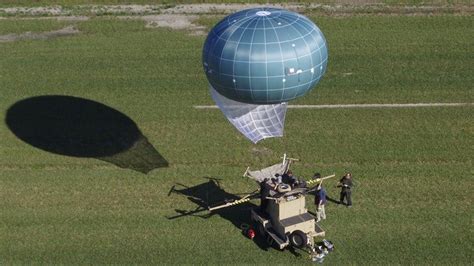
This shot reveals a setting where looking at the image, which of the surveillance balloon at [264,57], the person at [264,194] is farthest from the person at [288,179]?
the surveillance balloon at [264,57]

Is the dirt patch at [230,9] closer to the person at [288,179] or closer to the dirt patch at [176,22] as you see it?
the dirt patch at [176,22]

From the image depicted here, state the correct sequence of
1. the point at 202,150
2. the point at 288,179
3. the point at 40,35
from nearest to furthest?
the point at 288,179 < the point at 202,150 < the point at 40,35

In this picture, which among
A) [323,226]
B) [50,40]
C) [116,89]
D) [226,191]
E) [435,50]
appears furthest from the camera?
[50,40]

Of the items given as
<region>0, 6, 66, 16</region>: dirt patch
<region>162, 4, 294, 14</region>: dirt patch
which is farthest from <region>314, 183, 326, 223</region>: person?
<region>0, 6, 66, 16</region>: dirt patch

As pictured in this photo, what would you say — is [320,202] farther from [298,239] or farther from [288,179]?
[298,239]

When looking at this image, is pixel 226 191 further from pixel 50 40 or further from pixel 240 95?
pixel 50 40

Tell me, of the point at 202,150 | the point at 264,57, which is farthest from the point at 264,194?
the point at 202,150

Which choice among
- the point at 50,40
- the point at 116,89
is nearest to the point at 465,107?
the point at 116,89
